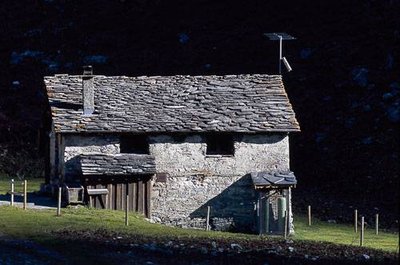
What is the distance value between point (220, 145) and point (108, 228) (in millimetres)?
10222

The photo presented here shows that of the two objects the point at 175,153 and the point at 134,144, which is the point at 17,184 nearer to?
the point at 134,144

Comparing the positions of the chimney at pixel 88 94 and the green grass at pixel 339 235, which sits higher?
the chimney at pixel 88 94

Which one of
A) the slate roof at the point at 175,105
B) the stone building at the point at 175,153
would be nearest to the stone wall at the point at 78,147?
the stone building at the point at 175,153

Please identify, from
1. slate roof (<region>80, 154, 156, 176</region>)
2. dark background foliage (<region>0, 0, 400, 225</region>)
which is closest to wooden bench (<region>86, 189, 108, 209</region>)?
slate roof (<region>80, 154, 156, 176</region>)

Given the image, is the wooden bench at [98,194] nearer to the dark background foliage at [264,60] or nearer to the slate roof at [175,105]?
the slate roof at [175,105]

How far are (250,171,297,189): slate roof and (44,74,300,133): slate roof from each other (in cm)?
189

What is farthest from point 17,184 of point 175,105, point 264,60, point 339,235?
point 264,60

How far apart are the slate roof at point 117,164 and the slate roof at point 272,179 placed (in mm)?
4357

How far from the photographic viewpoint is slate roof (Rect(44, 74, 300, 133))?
152ft

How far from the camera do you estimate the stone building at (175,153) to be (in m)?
45.5

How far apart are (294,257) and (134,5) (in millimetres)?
76543

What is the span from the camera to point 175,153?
1842 inches

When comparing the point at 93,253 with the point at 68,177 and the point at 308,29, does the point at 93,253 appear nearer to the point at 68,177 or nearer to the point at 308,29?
the point at 68,177

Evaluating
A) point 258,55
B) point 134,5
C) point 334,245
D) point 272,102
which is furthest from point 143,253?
point 134,5
